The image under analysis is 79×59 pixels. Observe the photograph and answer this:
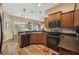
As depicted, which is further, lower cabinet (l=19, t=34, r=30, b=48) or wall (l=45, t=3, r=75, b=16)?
lower cabinet (l=19, t=34, r=30, b=48)

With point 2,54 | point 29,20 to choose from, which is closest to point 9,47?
point 2,54

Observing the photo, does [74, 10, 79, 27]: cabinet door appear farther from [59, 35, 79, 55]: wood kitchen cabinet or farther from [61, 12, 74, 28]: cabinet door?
[59, 35, 79, 55]: wood kitchen cabinet

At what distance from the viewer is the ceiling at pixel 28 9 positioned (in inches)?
104

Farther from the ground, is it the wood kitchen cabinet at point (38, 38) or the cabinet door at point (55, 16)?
the cabinet door at point (55, 16)

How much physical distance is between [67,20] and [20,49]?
3.05ft

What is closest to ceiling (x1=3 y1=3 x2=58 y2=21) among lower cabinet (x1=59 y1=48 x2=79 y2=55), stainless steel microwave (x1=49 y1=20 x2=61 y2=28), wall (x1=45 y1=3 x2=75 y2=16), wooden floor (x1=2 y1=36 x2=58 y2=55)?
wall (x1=45 y1=3 x2=75 y2=16)

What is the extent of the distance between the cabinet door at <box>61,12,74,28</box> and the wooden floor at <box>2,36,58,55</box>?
504mm

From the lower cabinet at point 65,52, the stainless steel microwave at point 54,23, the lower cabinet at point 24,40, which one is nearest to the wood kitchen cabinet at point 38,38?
the lower cabinet at point 24,40

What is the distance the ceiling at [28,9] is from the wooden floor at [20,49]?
0.47 meters

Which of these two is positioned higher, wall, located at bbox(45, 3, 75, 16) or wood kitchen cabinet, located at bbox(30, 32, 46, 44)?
wall, located at bbox(45, 3, 75, 16)

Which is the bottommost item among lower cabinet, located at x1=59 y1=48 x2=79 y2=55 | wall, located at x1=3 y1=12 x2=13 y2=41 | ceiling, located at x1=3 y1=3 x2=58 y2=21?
lower cabinet, located at x1=59 y1=48 x2=79 y2=55

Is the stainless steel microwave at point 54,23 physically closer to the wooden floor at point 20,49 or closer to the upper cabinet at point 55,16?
the upper cabinet at point 55,16

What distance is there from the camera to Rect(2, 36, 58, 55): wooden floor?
2.62 metres
